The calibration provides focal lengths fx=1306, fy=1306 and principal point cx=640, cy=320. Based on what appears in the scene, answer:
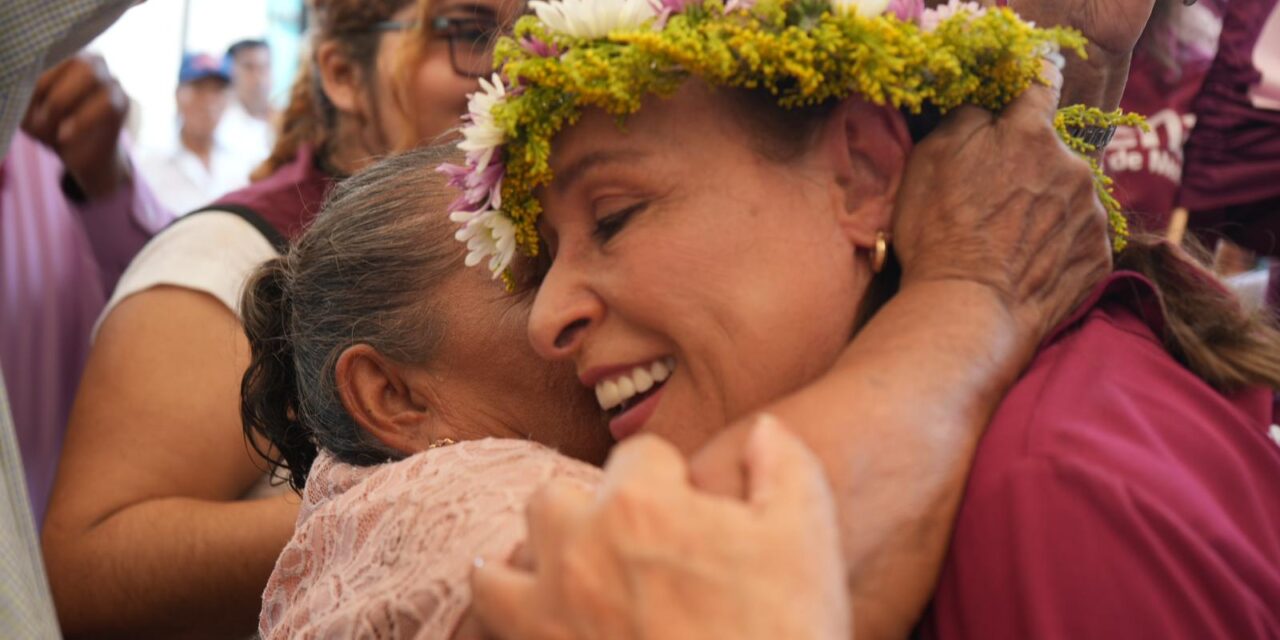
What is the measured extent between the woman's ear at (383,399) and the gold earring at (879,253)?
0.83 metres

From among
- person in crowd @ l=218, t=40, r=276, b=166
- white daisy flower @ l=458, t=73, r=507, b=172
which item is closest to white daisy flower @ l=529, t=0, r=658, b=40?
white daisy flower @ l=458, t=73, r=507, b=172

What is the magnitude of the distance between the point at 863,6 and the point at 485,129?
543 millimetres

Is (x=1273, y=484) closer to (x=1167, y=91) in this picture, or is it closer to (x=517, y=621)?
(x=517, y=621)

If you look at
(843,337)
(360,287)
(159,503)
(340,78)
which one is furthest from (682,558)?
(340,78)

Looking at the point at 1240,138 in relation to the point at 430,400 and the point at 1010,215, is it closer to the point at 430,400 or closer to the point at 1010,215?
the point at 1010,215

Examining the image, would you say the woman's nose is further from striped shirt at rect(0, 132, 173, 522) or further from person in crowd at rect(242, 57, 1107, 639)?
striped shirt at rect(0, 132, 173, 522)

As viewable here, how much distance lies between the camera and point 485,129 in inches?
71.9

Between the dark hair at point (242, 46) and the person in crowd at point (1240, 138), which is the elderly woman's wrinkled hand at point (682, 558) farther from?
the dark hair at point (242, 46)

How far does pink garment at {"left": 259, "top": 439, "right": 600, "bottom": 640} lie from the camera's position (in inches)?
60.4

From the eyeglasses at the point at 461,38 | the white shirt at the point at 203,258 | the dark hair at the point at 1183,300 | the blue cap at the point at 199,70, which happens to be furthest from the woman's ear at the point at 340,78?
the blue cap at the point at 199,70

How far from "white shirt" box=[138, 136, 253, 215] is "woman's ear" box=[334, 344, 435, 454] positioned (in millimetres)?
5170

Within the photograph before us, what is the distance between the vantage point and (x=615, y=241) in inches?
69.7

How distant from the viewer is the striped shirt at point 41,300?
11.6 feet

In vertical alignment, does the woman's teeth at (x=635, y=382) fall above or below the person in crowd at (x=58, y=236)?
above
